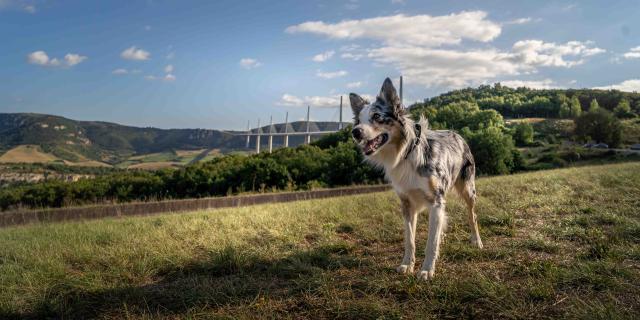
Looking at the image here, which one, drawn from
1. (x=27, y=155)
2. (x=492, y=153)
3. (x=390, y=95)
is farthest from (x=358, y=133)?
(x=27, y=155)

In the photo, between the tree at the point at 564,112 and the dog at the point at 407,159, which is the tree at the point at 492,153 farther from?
the tree at the point at 564,112

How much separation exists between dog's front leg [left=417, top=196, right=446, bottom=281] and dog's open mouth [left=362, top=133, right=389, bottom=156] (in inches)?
41.3

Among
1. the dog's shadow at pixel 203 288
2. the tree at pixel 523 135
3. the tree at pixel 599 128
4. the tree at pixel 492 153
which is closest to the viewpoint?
the dog's shadow at pixel 203 288

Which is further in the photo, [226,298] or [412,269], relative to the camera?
[412,269]

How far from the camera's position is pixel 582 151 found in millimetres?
63594

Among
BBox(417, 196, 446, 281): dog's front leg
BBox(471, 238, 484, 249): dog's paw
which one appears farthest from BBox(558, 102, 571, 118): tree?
BBox(417, 196, 446, 281): dog's front leg

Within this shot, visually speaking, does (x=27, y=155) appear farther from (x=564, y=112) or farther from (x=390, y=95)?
(x=564, y=112)

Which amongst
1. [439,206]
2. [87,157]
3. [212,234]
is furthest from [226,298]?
[87,157]

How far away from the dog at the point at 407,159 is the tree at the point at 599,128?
83.1 meters

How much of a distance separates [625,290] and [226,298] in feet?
13.4

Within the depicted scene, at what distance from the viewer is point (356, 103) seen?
5.69 meters

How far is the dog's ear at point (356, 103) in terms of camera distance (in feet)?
18.4

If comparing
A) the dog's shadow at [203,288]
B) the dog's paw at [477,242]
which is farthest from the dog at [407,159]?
the dog's paw at [477,242]

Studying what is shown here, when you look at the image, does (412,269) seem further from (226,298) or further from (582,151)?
(582,151)
